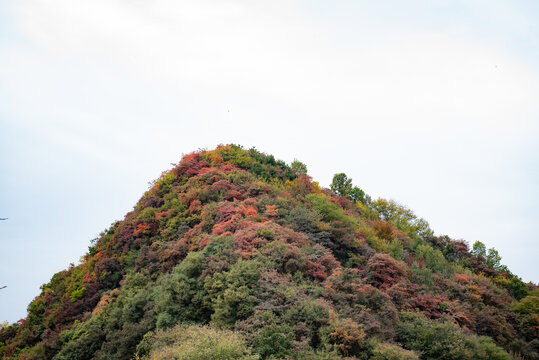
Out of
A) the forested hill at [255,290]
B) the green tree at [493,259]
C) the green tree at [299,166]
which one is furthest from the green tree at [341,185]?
the green tree at [493,259]

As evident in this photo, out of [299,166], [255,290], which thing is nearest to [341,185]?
[299,166]

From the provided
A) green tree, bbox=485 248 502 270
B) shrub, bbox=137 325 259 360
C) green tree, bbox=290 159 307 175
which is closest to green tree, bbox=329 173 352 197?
green tree, bbox=290 159 307 175

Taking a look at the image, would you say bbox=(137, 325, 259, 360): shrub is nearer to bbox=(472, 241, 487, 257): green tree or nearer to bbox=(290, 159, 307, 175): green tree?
bbox=(290, 159, 307, 175): green tree

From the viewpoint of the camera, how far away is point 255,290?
17.4 m

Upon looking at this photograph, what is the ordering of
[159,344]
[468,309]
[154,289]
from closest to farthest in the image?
[159,344] < [154,289] < [468,309]

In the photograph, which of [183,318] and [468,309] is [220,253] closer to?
[183,318]

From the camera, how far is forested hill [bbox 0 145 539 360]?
618 inches

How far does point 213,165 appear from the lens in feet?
110

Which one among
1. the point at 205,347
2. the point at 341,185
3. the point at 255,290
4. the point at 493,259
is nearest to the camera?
the point at 205,347

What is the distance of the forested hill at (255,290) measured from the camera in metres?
15.7

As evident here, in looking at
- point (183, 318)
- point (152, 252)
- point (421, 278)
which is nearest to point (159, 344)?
point (183, 318)

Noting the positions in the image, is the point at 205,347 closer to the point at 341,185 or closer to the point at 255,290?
the point at 255,290

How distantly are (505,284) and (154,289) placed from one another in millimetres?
29918

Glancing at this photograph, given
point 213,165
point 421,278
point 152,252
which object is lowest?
point 152,252
